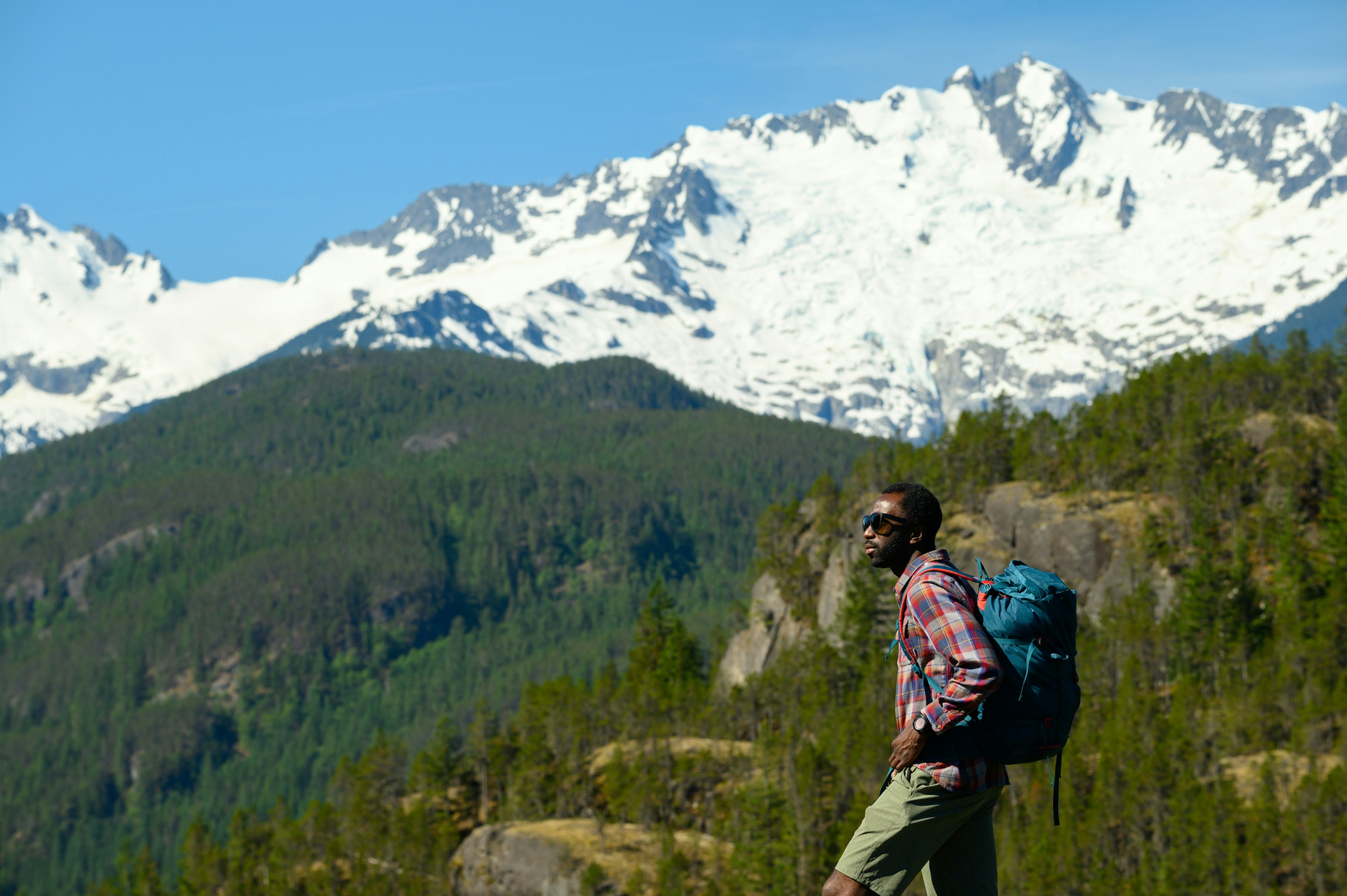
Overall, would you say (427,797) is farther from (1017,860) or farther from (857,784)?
(1017,860)

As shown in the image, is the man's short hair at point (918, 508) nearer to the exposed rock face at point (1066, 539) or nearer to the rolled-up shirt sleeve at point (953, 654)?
the rolled-up shirt sleeve at point (953, 654)

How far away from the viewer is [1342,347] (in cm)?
13175

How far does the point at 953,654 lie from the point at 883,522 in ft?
4.36

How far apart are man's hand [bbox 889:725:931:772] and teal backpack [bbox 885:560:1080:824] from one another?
100mm

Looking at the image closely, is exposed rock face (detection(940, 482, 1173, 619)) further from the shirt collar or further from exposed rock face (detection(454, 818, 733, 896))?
the shirt collar

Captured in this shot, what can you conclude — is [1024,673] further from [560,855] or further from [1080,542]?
[1080,542]

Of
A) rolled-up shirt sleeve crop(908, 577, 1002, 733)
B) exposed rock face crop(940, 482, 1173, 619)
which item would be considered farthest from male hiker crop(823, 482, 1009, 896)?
exposed rock face crop(940, 482, 1173, 619)

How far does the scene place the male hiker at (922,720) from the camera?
31.9 feet

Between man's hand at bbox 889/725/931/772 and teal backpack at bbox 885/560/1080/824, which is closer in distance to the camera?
teal backpack at bbox 885/560/1080/824

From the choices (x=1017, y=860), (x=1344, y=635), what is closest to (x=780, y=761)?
(x=1017, y=860)

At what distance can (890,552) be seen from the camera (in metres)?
10.5

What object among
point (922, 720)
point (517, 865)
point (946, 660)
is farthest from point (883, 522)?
point (517, 865)

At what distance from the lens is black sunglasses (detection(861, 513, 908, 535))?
34.2 ft

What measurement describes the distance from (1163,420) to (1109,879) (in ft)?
199
